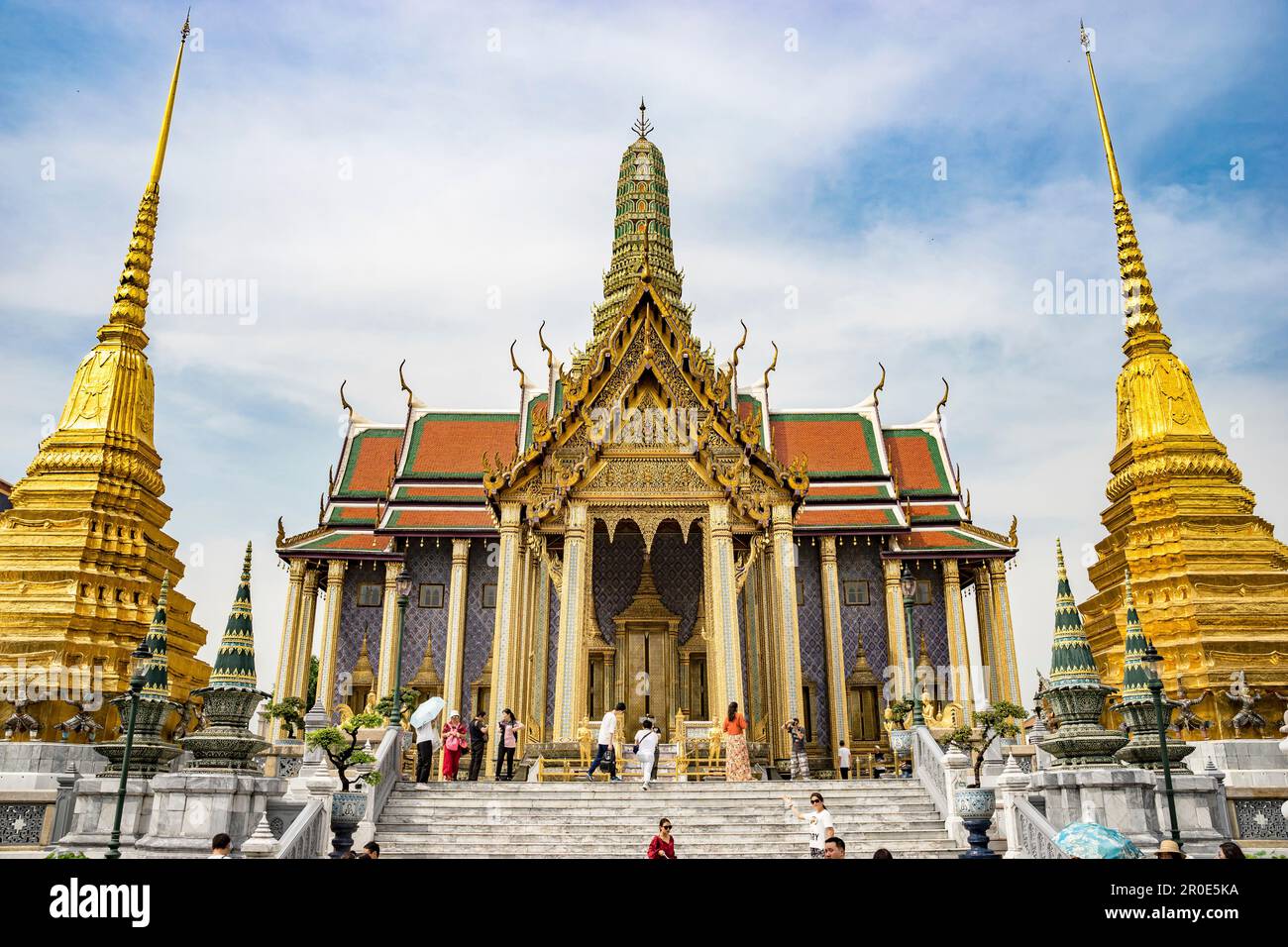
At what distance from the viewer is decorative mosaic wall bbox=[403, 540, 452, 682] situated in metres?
22.7

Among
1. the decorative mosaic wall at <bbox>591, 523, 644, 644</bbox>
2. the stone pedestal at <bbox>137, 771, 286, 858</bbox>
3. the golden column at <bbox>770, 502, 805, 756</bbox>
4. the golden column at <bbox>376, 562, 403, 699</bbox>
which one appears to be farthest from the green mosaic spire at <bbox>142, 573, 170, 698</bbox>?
the decorative mosaic wall at <bbox>591, 523, 644, 644</bbox>

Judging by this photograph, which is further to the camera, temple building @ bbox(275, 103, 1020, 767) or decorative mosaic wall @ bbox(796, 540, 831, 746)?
decorative mosaic wall @ bbox(796, 540, 831, 746)

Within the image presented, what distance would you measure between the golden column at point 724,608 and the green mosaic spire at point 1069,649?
6.34m

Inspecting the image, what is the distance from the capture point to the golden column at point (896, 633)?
22.2 meters

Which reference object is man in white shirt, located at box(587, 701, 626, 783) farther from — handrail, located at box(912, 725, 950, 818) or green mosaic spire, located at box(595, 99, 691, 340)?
green mosaic spire, located at box(595, 99, 691, 340)

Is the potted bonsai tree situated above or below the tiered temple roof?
below

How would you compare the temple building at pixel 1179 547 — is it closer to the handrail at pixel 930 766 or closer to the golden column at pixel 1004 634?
the golden column at pixel 1004 634

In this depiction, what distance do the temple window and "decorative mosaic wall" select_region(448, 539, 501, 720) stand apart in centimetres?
86

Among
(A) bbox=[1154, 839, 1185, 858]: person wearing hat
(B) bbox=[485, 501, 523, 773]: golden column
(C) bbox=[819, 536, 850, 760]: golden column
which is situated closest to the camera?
(A) bbox=[1154, 839, 1185, 858]: person wearing hat

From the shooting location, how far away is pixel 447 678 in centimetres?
2164

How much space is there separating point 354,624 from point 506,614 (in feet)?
27.2
